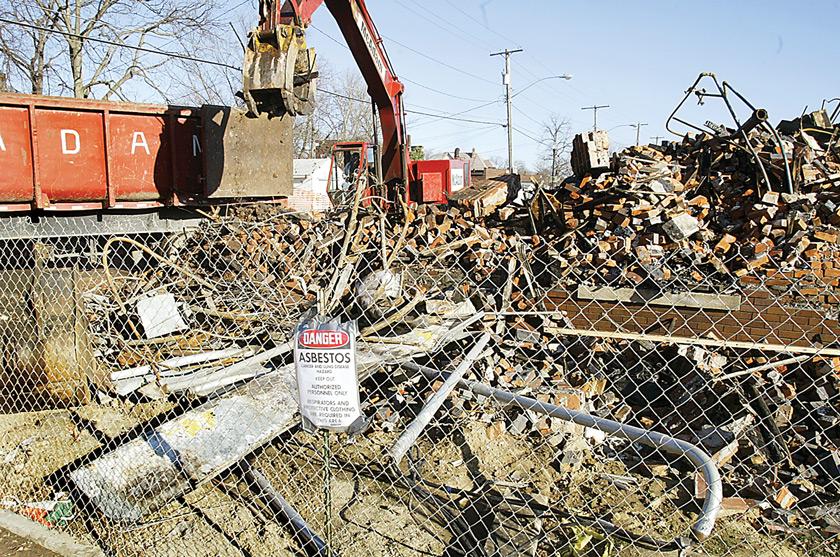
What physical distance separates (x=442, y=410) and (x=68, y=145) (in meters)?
5.60

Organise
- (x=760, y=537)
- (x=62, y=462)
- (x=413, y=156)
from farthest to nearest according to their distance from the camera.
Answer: (x=413, y=156) < (x=62, y=462) < (x=760, y=537)

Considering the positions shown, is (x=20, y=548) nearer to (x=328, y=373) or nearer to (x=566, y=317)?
(x=328, y=373)

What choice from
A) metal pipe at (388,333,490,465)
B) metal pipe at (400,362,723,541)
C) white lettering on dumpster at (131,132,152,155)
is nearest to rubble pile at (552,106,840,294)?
metal pipe at (388,333,490,465)

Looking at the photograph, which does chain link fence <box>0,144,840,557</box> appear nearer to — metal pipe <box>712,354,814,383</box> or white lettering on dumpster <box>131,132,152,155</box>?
metal pipe <box>712,354,814,383</box>

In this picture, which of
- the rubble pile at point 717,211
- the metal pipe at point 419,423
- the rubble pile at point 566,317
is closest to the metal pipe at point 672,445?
the metal pipe at point 419,423

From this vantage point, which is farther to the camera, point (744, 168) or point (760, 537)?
point (744, 168)

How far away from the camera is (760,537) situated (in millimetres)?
4617

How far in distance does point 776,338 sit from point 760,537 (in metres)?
2.96

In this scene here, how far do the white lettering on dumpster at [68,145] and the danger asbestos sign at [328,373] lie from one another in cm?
650

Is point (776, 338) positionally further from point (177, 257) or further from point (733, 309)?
point (177, 257)

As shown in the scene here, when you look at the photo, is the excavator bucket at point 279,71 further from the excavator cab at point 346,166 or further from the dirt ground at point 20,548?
the excavator cab at point 346,166

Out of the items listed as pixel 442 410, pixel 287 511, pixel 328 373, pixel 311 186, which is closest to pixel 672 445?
pixel 328 373

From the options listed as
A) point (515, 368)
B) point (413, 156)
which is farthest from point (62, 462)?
point (413, 156)

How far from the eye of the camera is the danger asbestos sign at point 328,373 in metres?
2.58
